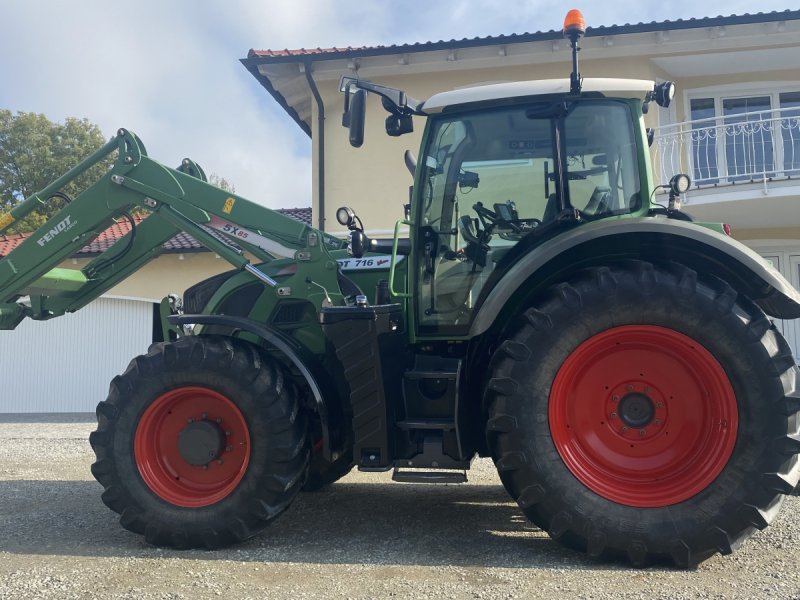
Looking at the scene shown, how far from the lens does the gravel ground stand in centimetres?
310

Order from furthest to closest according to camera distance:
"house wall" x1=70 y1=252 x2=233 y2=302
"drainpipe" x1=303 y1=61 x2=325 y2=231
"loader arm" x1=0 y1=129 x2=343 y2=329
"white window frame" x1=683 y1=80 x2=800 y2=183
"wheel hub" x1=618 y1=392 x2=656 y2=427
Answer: "house wall" x1=70 y1=252 x2=233 y2=302, "drainpipe" x1=303 y1=61 x2=325 y2=231, "white window frame" x1=683 y1=80 x2=800 y2=183, "loader arm" x1=0 y1=129 x2=343 y2=329, "wheel hub" x1=618 y1=392 x2=656 y2=427

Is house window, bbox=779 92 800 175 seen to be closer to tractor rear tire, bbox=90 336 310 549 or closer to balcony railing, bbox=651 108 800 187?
balcony railing, bbox=651 108 800 187

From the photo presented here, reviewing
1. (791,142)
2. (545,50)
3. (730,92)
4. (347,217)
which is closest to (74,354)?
(545,50)

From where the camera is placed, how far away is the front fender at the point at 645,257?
11.2 feet

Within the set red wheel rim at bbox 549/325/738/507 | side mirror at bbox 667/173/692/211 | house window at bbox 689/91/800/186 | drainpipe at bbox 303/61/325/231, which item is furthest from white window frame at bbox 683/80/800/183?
red wheel rim at bbox 549/325/738/507

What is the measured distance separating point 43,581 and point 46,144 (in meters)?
30.4

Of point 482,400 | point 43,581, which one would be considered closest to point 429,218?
point 482,400

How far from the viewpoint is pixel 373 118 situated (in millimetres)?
11625

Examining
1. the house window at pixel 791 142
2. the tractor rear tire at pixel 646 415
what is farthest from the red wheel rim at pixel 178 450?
the house window at pixel 791 142

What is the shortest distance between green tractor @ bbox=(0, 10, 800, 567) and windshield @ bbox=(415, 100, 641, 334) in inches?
0.5

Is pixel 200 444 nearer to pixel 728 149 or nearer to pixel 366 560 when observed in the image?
pixel 366 560

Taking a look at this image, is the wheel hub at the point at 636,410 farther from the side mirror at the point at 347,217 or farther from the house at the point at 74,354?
the house at the point at 74,354

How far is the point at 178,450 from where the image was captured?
13.3 feet

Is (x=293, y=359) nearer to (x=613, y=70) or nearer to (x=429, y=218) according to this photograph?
(x=429, y=218)
